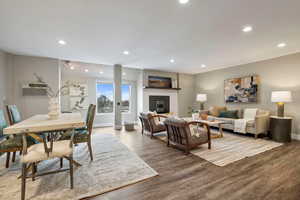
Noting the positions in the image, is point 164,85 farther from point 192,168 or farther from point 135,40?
point 192,168

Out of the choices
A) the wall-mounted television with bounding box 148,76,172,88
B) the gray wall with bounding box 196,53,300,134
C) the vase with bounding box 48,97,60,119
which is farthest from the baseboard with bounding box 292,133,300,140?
the vase with bounding box 48,97,60,119

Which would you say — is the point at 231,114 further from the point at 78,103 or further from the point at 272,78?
the point at 78,103

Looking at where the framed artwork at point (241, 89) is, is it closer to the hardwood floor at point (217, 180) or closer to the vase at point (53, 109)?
the hardwood floor at point (217, 180)

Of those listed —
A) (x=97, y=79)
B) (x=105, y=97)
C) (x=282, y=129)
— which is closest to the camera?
(x=282, y=129)

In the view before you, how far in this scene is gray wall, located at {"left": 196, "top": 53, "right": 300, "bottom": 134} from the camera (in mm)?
3920

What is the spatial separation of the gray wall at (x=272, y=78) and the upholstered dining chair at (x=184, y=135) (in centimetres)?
306

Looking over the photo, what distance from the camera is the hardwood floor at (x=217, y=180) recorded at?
163 cm

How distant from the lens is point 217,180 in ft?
6.34

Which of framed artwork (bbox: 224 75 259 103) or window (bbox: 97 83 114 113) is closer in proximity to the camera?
framed artwork (bbox: 224 75 259 103)

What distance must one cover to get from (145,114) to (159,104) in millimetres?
2410

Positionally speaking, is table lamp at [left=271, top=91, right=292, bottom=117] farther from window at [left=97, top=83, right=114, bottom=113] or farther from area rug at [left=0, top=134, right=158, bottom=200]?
window at [left=97, top=83, right=114, bottom=113]

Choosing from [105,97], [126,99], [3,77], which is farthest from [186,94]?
[3,77]

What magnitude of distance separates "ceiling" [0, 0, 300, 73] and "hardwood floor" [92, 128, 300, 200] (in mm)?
2517

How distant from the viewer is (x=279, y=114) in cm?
390
